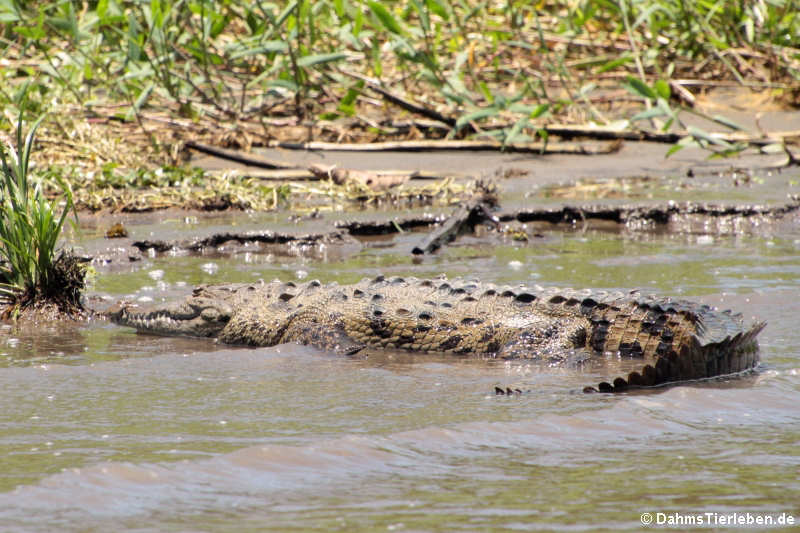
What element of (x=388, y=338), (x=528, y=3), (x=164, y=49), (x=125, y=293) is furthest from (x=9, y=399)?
(x=528, y=3)

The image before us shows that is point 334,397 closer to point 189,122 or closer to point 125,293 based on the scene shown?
point 125,293

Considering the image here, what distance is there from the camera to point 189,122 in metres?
10.5

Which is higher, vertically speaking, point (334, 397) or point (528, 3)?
point (528, 3)

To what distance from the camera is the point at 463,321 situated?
4.68 metres

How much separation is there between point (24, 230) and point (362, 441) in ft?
8.95

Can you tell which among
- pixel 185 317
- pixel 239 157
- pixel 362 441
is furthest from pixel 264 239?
pixel 362 441

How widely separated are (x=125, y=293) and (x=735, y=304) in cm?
331

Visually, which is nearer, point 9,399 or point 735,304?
point 9,399

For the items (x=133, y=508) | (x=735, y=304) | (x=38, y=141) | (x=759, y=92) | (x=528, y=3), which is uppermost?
(x=528, y=3)

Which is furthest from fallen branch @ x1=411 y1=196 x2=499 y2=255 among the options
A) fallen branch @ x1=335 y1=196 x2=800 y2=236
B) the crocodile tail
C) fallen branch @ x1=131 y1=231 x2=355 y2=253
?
the crocodile tail

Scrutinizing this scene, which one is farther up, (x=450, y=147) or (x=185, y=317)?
(x=450, y=147)

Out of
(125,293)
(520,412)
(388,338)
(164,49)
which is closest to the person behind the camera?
(520,412)

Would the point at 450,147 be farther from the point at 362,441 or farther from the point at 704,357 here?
the point at 362,441

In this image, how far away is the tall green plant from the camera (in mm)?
5152
